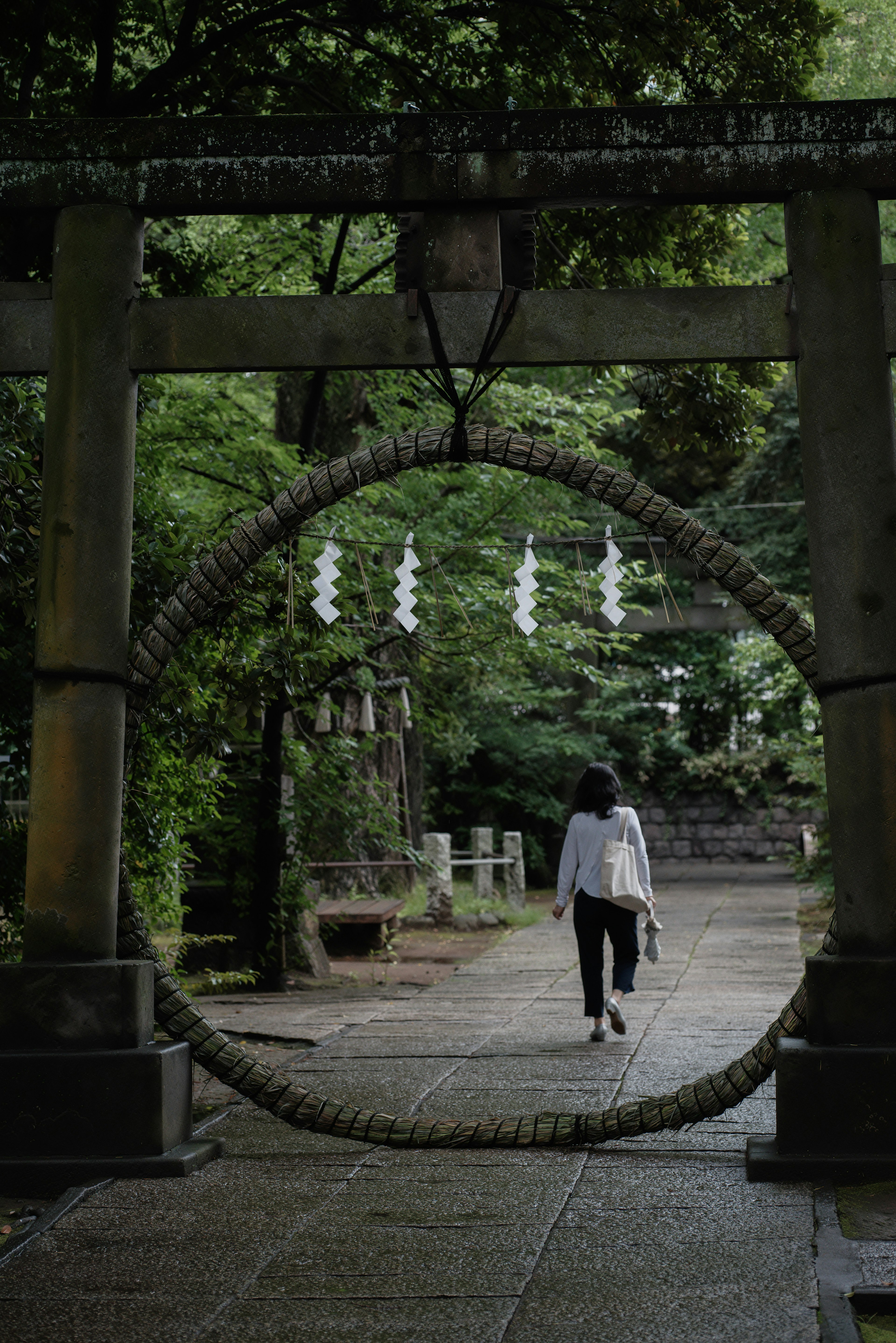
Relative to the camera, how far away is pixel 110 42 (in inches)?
275

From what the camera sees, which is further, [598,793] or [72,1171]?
[598,793]

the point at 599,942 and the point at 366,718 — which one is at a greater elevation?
the point at 366,718

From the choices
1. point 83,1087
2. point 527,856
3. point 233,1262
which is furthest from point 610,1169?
point 527,856

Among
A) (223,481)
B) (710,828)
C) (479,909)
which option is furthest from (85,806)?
(710,828)

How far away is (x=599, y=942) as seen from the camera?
6.96 metres

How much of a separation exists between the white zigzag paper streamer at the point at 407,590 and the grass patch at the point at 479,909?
9.71 m

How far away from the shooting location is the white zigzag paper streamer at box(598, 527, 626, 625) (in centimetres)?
494

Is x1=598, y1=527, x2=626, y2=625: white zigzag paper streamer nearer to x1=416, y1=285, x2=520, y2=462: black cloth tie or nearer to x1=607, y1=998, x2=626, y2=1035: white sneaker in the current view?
x1=416, y1=285, x2=520, y2=462: black cloth tie

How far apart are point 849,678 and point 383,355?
205cm

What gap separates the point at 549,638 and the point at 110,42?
17.5 feet

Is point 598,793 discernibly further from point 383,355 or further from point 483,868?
point 483,868

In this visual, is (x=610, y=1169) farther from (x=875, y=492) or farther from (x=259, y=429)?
(x=259, y=429)

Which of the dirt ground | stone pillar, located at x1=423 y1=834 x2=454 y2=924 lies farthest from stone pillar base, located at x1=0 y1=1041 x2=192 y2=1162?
stone pillar, located at x1=423 y1=834 x2=454 y2=924

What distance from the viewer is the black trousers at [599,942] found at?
Result: 7.00 metres
